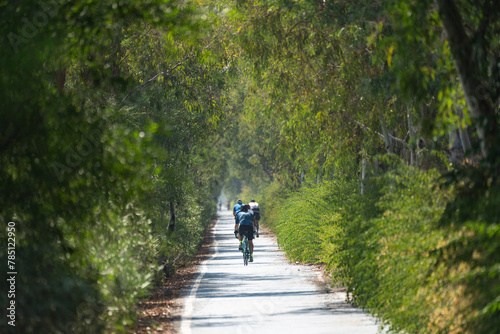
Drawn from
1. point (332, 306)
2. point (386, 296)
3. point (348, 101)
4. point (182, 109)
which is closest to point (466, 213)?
point (386, 296)

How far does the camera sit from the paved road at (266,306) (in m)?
13.2

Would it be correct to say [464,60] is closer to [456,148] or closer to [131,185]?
[131,185]

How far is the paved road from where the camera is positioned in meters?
13.2

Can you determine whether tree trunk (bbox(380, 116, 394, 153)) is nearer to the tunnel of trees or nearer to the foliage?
the tunnel of trees

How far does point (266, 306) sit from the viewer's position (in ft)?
53.4

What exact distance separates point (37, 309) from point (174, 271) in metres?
17.7

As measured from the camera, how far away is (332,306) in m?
16.2

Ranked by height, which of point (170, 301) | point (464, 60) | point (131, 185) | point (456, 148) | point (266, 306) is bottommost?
point (170, 301)

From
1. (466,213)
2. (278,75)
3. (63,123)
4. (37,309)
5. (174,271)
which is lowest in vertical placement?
(174,271)

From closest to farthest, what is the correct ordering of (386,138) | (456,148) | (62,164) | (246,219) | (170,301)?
(62,164), (456,148), (170,301), (386,138), (246,219)

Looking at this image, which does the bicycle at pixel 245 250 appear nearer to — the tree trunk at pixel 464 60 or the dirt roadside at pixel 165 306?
the dirt roadside at pixel 165 306

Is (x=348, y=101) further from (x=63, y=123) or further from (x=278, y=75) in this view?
(x=63, y=123)

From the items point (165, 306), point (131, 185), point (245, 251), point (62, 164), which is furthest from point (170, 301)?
point (245, 251)

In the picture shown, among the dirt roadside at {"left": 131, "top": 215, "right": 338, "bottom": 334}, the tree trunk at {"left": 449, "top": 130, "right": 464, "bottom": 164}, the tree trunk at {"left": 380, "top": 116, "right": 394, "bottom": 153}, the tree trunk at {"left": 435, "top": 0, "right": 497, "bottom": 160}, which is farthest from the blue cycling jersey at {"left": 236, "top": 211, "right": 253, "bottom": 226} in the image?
the tree trunk at {"left": 435, "top": 0, "right": 497, "bottom": 160}
